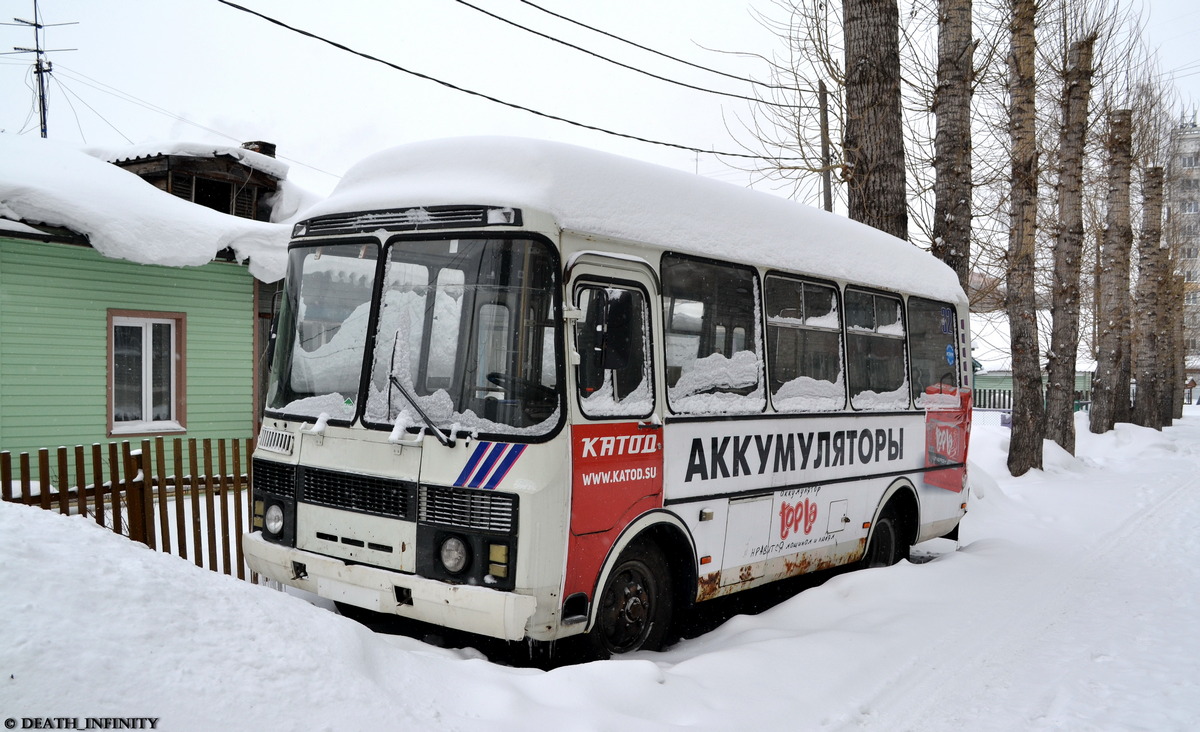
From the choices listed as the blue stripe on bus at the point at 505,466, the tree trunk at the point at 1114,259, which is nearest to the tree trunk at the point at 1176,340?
the tree trunk at the point at 1114,259

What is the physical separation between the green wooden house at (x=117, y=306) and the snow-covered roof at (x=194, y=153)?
1.54 meters

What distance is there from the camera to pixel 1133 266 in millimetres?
31578

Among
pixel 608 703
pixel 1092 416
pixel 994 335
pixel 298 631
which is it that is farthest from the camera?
pixel 994 335

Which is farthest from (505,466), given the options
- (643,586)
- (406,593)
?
(643,586)

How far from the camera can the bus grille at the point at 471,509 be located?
4707mm

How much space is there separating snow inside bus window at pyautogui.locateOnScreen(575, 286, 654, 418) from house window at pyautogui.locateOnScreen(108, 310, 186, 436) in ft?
32.6

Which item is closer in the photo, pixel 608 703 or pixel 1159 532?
pixel 608 703

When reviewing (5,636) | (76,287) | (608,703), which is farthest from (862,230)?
(76,287)

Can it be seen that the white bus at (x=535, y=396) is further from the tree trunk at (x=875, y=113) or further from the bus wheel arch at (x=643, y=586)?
the tree trunk at (x=875, y=113)

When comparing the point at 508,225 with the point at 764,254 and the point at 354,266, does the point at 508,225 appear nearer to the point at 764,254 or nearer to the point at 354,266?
the point at 354,266

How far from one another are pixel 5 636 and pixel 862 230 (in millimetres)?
7002

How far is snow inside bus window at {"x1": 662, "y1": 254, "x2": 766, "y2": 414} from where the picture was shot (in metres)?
5.73

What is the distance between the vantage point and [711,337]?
606 centimetres

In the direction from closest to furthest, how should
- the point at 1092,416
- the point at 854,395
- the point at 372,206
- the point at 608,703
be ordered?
1. the point at 608,703
2. the point at 372,206
3. the point at 854,395
4. the point at 1092,416
